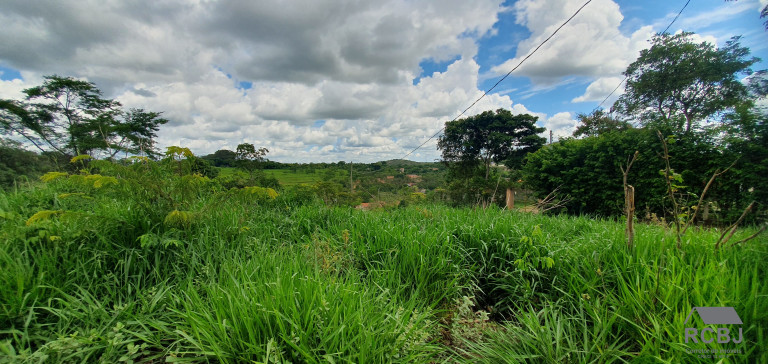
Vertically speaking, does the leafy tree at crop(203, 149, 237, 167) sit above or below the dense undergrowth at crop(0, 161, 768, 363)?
above

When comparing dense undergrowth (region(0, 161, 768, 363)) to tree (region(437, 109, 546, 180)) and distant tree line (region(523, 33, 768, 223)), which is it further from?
tree (region(437, 109, 546, 180))

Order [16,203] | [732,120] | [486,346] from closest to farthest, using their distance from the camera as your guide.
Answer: [486,346] → [732,120] → [16,203]

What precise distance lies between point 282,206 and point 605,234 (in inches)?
182

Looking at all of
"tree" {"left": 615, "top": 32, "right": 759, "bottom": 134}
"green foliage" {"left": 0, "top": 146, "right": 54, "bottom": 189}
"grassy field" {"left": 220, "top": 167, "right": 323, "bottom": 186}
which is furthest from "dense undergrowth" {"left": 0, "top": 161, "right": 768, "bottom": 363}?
"green foliage" {"left": 0, "top": 146, "right": 54, "bottom": 189}

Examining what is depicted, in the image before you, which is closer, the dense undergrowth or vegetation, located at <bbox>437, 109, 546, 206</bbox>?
the dense undergrowth

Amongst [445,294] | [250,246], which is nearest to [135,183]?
[250,246]

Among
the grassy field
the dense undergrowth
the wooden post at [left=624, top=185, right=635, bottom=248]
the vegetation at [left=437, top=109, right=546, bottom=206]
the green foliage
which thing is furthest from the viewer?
the vegetation at [left=437, top=109, right=546, bottom=206]

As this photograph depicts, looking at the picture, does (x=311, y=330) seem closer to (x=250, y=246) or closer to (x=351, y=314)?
(x=351, y=314)

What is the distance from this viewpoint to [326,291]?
163 centimetres

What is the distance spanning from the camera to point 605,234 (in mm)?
3098

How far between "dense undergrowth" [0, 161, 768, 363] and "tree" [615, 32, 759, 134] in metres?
13.4

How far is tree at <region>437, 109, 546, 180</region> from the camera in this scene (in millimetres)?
19109

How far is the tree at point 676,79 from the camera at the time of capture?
1134 centimetres

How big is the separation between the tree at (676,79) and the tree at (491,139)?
528 cm
